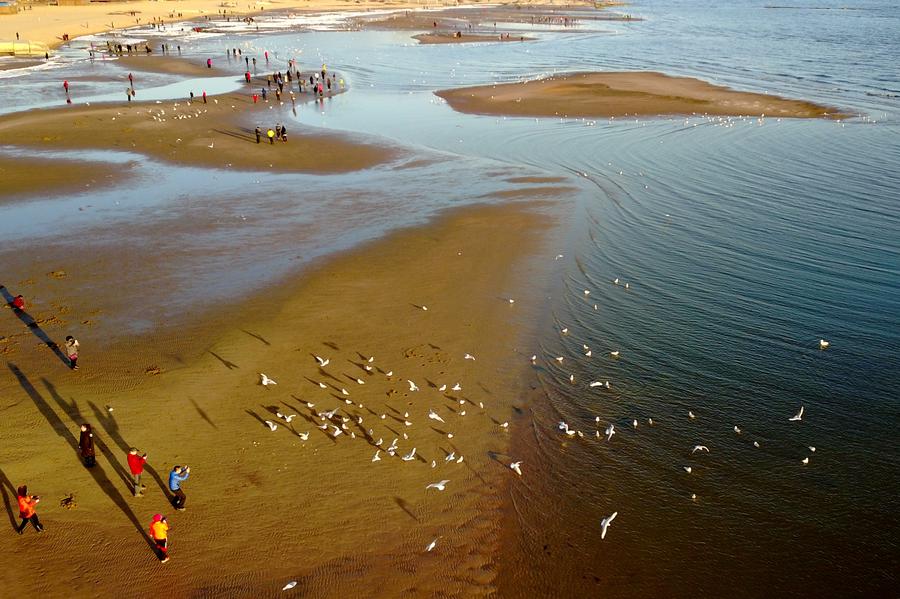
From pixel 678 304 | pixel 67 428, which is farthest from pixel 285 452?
pixel 678 304

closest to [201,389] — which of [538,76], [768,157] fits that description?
[768,157]

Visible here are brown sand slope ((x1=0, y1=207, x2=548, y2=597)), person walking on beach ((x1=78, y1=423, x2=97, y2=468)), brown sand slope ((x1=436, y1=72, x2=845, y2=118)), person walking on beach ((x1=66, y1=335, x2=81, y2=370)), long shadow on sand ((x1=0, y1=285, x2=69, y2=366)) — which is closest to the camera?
brown sand slope ((x1=0, y1=207, x2=548, y2=597))

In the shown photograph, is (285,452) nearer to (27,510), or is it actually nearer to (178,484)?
(178,484)

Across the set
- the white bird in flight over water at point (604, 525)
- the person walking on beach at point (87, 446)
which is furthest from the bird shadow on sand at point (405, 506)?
the person walking on beach at point (87, 446)

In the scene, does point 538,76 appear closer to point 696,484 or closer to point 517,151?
point 517,151

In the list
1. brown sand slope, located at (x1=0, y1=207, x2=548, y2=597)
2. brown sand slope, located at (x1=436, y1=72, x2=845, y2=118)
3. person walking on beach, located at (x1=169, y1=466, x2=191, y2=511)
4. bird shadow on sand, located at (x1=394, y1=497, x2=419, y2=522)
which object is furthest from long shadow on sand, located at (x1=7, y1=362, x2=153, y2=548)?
brown sand slope, located at (x1=436, y1=72, x2=845, y2=118)

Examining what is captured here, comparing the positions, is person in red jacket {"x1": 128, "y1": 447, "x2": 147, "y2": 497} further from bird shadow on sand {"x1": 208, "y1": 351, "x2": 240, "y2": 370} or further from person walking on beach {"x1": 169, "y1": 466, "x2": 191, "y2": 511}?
bird shadow on sand {"x1": 208, "y1": 351, "x2": 240, "y2": 370}

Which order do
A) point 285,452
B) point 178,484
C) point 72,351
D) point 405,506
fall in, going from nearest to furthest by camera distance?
point 178,484 < point 405,506 < point 285,452 < point 72,351
